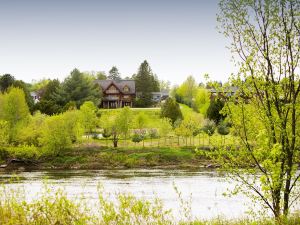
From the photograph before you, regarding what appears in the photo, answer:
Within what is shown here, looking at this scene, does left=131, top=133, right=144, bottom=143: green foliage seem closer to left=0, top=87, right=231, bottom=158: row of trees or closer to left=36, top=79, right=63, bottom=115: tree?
left=0, top=87, right=231, bottom=158: row of trees

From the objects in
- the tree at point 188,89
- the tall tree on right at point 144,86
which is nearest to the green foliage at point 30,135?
the tall tree on right at point 144,86

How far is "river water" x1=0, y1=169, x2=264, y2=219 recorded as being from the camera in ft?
108

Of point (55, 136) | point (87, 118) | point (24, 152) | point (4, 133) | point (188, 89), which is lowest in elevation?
point (24, 152)

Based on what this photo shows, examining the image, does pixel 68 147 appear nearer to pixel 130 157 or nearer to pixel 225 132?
pixel 130 157

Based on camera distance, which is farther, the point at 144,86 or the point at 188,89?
the point at 188,89

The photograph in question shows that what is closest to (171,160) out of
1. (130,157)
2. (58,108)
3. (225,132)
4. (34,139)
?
(130,157)

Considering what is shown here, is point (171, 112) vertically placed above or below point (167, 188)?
above

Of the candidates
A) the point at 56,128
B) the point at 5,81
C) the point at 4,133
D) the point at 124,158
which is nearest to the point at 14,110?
the point at 4,133

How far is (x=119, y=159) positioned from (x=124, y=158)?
876 mm

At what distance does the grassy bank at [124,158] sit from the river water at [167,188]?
1107 cm

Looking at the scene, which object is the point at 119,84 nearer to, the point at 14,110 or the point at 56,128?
the point at 14,110

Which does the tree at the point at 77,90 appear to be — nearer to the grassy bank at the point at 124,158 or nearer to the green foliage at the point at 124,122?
the green foliage at the point at 124,122

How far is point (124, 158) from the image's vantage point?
76.8 m

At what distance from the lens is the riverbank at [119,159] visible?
241ft
